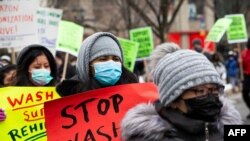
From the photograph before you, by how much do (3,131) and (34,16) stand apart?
3.68 meters

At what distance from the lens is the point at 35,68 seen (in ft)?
17.2

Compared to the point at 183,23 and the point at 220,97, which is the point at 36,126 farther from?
the point at 183,23

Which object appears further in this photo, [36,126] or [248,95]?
[248,95]

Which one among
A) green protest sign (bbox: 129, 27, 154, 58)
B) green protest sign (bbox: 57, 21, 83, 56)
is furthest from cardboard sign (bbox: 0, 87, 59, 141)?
green protest sign (bbox: 129, 27, 154, 58)

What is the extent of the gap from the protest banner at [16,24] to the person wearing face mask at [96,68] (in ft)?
12.1

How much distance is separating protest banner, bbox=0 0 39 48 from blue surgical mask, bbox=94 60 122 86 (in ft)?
12.4

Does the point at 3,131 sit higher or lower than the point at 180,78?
lower

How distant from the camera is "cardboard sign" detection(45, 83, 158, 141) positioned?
3975 mm

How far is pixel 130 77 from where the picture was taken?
14.6 feet

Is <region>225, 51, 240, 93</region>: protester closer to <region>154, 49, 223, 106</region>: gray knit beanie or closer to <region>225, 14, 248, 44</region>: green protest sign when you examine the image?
<region>225, 14, 248, 44</region>: green protest sign

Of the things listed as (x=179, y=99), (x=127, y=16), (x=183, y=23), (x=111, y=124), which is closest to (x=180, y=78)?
(x=179, y=99)

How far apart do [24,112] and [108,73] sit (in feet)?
3.02

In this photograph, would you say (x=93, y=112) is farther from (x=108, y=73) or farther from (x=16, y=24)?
(x=16, y=24)

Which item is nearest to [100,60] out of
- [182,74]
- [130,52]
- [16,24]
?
[182,74]
